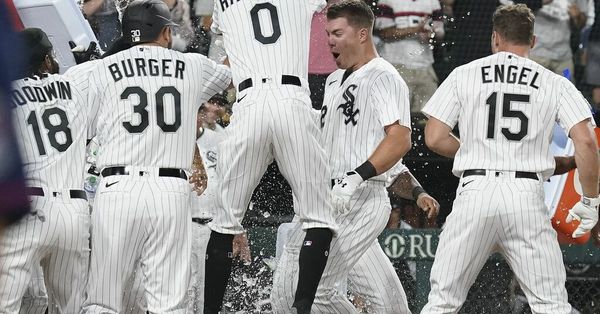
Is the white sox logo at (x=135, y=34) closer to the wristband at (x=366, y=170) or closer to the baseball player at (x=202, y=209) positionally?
the wristband at (x=366, y=170)

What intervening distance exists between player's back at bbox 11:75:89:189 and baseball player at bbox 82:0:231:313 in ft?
0.54

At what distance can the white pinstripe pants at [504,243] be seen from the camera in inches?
186

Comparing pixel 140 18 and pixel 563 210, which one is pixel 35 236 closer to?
pixel 140 18

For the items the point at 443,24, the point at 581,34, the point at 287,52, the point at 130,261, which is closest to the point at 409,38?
the point at 443,24

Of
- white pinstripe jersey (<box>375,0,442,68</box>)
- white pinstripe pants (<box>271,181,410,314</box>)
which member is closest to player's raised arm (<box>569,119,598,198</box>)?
white pinstripe pants (<box>271,181,410,314</box>)

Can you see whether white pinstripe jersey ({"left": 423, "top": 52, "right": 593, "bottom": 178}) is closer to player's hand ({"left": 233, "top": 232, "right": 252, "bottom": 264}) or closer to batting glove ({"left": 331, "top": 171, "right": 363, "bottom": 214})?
batting glove ({"left": 331, "top": 171, "right": 363, "bottom": 214})

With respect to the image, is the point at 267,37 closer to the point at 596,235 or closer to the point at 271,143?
the point at 271,143

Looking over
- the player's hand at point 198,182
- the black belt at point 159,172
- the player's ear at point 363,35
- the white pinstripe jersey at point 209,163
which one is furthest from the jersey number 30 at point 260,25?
the player's hand at point 198,182

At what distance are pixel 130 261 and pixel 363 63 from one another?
179 centimetres

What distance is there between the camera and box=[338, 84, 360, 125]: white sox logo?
218 inches

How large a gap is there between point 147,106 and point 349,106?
1231 mm

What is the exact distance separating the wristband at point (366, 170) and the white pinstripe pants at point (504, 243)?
0.50m

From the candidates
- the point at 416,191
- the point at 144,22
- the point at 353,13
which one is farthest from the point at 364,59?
the point at 144,22

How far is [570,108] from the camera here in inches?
193
